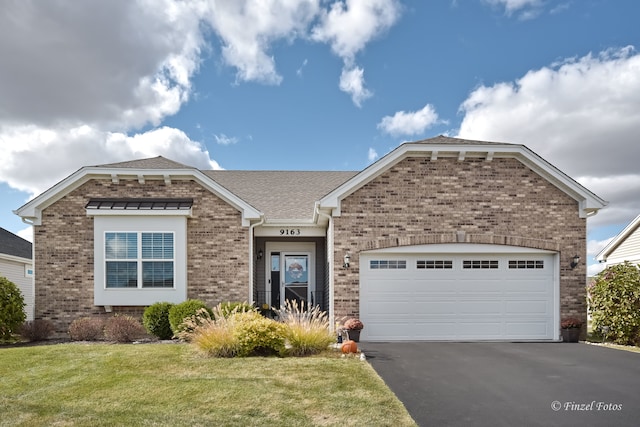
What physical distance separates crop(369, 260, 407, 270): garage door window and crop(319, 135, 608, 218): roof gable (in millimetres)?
1745

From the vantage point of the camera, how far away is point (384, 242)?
12961mm

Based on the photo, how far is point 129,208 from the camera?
13.5 metres

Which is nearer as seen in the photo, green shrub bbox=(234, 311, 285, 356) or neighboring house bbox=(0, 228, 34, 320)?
green shrub bbox=(234, 311, 285, 356)

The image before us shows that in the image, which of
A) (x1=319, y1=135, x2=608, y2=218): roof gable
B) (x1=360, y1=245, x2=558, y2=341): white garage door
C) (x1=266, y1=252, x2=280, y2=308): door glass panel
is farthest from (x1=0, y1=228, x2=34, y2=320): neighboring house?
(x1=360, y1=245, x2=558, y2=341): white garage door

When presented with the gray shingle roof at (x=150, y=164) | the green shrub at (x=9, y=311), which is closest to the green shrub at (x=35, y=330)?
the green shrub at (x=9, y=311)

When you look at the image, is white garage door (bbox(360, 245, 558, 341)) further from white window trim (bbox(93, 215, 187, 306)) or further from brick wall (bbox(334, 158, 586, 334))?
white window trim (bbox(93, 215, 187, 306))

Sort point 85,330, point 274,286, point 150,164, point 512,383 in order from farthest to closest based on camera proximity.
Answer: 1. point 274,286
2. point 150,164
3. point 85,330
4. point 512,383

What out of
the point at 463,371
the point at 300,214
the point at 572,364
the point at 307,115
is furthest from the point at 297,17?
the point at 572,364

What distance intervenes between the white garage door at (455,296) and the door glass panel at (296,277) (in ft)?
13.2

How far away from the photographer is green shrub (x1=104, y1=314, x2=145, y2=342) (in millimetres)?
12055

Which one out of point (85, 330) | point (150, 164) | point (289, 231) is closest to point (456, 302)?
point (289, 231)

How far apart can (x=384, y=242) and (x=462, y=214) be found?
7.57 ft

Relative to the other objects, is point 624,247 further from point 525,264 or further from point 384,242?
point 384,242

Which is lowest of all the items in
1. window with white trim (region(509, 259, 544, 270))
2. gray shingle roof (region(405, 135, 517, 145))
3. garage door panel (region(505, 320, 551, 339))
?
garage door panel (region(505, 320, 551, 339))
